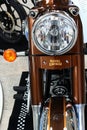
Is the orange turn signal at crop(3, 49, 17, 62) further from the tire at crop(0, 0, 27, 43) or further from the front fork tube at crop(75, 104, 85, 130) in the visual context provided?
the tire at crop(0, 0, 27, 43)

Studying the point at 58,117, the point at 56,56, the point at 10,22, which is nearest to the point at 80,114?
the point at 58,117

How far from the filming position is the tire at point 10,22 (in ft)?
5.62

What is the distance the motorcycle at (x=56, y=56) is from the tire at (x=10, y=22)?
32.3 inches

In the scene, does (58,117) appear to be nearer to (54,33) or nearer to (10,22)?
(54,33)

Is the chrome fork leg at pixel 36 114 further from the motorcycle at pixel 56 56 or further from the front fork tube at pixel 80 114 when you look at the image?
the front fork tube at pixel 80 114

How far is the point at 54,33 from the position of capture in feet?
2.68

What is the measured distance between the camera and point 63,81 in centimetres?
113

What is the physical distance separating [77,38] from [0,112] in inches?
34.9

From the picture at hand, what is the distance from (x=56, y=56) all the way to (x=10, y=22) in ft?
3.26

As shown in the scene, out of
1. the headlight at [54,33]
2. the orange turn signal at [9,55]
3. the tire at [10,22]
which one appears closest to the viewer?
the headlight at [54,33]

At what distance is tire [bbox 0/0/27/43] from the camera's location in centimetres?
171

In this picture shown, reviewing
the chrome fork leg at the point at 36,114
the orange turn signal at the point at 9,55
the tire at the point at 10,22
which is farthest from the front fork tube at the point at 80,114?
the tire at the point at 10,22

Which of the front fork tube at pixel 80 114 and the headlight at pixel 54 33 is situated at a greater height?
the headlight at pixel 54 33

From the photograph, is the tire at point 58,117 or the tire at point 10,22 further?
the tire at point 10,22
